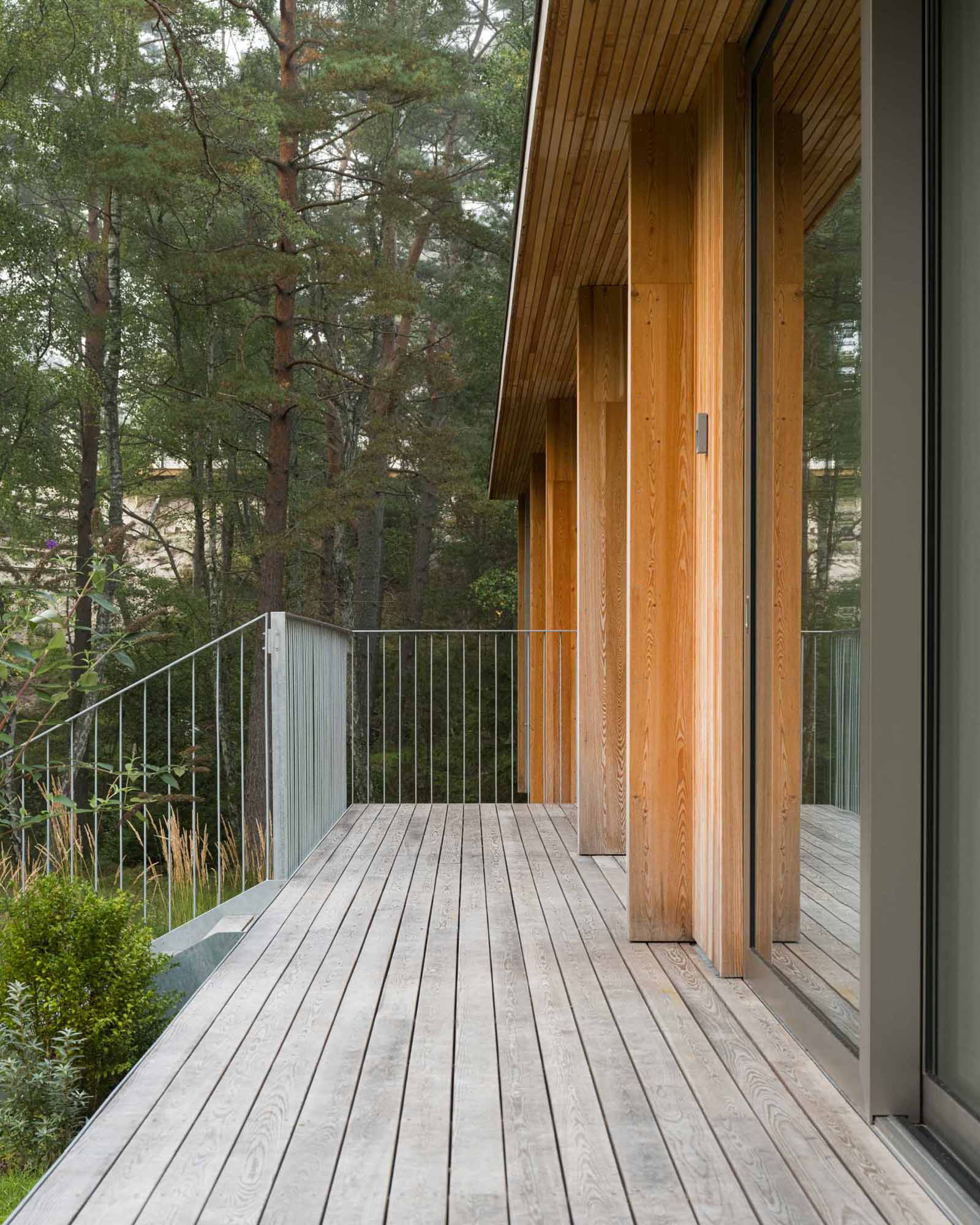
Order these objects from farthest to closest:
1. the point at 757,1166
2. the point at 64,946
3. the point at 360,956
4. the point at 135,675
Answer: the point at 135,675 → the point at 360,956 → the point at 64,946 → the point at 757,1166

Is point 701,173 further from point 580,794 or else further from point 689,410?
point 580,794

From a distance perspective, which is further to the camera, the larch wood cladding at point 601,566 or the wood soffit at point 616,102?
the larch wood cladding at point 601,566

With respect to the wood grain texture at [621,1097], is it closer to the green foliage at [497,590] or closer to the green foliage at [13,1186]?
the green foliage at [13,1186]

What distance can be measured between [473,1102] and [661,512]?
192 centimetres

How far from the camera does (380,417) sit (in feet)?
44.5

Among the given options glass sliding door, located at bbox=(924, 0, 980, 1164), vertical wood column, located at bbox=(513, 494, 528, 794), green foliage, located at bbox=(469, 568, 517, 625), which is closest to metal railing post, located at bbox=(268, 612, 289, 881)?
glass sliding door, located at bbox=(924, 0, 980, 1164)

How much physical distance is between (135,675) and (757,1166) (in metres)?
14.0

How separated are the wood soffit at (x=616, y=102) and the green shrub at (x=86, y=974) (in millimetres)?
2626

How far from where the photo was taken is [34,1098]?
8.87ft

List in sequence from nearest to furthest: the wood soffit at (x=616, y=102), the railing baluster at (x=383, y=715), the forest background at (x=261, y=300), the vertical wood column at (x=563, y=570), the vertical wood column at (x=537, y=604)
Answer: the wood soffit at (x=616, y=102) < the railing baluster at (x=383, y=715) < the vertical wood column at (x=563, y=570) < the vertical wood column at (x=537, y=604) < the forest background at (x=261, y=300)

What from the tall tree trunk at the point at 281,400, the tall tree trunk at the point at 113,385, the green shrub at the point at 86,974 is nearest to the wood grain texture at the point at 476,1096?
the green shrub at the point at 86,974

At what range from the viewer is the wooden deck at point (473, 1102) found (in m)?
1.79

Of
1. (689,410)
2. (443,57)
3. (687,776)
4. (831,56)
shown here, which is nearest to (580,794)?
(687,776)

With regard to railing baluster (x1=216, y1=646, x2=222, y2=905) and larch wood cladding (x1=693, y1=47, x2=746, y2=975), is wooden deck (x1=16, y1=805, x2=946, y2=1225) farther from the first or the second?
railing baluster (x1=216, y1=646, x2=222, y2=905)
